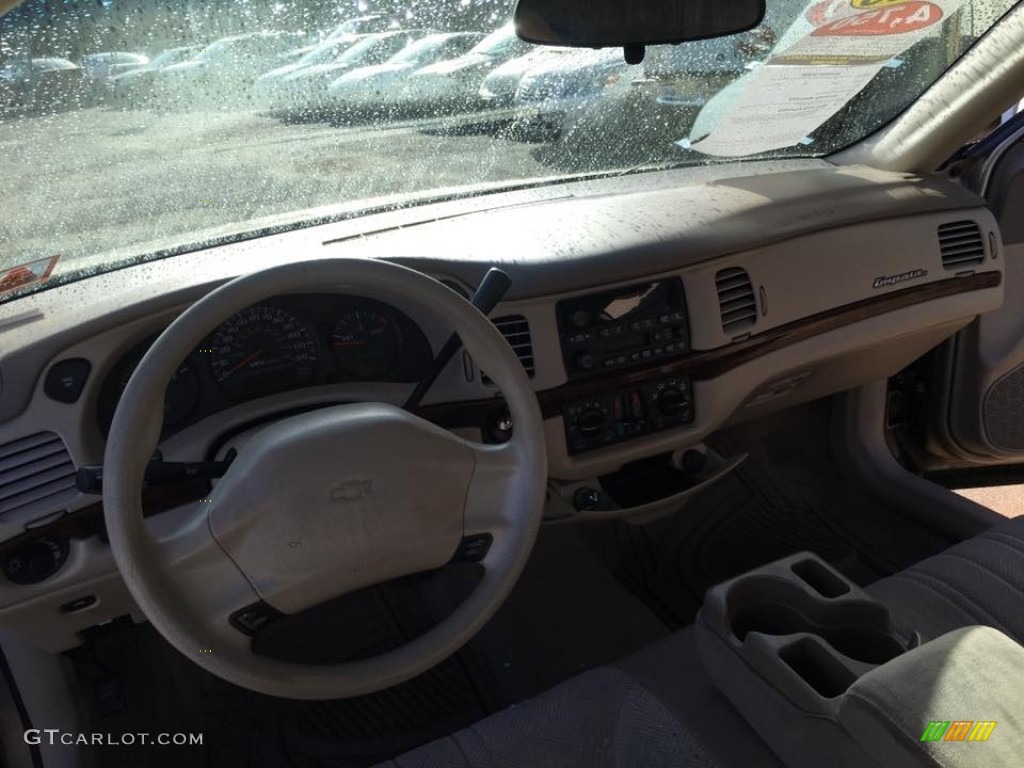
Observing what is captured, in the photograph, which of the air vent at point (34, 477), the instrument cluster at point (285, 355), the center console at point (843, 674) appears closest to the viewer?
the center console at point (843, 674)

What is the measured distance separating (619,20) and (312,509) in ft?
3.77

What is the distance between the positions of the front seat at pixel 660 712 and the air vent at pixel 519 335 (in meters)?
0.63

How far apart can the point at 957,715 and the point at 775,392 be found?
1.35 metres

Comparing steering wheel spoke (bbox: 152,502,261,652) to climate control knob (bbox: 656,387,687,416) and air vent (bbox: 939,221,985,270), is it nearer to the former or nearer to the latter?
climate control knob (bbox: 656,387,687,416)

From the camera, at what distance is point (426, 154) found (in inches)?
89.0

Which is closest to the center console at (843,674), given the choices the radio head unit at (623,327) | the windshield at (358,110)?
the radio head unit at (623,327)

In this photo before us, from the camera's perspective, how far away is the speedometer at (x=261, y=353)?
5.77 feet

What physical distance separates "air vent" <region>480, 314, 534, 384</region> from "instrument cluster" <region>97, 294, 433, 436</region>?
17 cm

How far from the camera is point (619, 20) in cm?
187

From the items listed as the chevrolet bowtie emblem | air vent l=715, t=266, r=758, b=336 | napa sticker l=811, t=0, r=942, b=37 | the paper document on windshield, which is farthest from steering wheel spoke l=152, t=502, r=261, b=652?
napa sticker l=811, t=0, r=942, b=37

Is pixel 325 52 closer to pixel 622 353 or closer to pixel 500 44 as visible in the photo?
pixel 500 44

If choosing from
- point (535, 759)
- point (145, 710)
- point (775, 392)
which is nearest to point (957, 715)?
point (535, 759)

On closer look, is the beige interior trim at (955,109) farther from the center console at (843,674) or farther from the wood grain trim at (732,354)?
the center console at (843,674)

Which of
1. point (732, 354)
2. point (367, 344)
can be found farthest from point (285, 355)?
point (732, 354)
